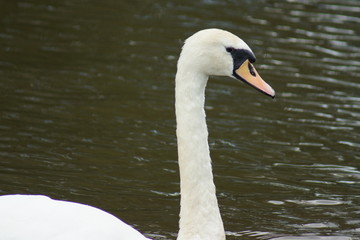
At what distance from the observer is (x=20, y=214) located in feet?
17.0

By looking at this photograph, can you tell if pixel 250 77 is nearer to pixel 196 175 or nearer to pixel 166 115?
pixel 196 175

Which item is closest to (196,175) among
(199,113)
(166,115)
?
(199,113)

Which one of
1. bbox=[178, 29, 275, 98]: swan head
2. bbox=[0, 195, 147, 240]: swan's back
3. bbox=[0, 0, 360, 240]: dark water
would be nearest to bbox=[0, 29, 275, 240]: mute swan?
bbox=[178, 29, 275, 98]: swan head

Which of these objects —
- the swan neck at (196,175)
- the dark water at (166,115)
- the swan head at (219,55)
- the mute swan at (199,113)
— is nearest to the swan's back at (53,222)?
the mute swan at (199,113)

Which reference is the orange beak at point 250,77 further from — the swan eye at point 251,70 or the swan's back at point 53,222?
the swan's back at point 53,222

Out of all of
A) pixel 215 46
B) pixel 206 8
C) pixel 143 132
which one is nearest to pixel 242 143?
pixel 143 132

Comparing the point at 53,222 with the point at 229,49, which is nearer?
the point at 53,222

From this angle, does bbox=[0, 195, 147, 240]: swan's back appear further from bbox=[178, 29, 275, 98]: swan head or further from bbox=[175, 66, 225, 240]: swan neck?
bbox=[178, 29, 275, 98]: swan head

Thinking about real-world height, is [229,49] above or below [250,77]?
above

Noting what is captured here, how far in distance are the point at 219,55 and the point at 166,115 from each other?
4.34 metres

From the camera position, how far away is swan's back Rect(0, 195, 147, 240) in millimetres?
5051

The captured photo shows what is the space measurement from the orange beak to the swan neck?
25 centimetres

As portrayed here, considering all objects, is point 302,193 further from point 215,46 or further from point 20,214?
point 20,214

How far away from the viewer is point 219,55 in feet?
18.6
